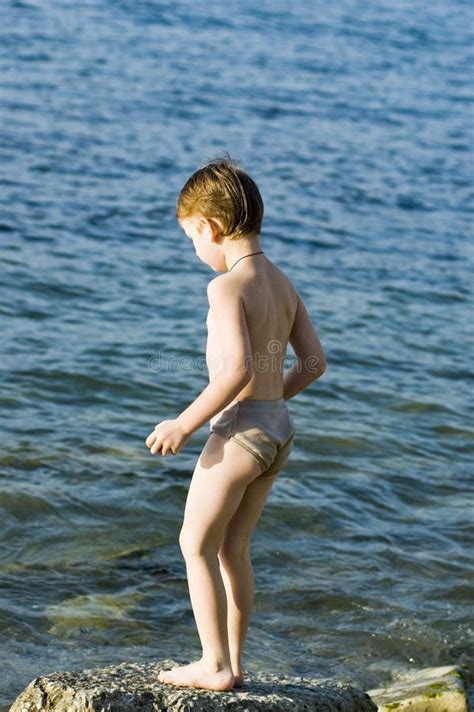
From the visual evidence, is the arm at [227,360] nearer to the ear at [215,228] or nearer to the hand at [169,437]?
the hand at [169,437]

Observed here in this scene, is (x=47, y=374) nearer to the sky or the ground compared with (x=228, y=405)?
nearer to the ground

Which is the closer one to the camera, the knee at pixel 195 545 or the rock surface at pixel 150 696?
the rock surface at pixel 150 696

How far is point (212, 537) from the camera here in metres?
3.82

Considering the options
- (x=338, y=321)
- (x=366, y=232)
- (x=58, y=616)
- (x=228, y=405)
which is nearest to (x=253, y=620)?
(x=58, y=616)

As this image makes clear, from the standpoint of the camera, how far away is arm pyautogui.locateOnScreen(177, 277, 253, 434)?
→ 3658mm

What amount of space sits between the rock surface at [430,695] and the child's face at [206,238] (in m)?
2.03

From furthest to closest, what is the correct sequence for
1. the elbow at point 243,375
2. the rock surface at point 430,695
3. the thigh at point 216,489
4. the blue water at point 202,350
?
the blue water at point 202,350, the rock surface at point 430,695, the thigh at point 216,489, the elbow at point 243,375

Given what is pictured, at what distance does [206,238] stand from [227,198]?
0.55 feet

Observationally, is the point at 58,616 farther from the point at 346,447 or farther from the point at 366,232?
the point at 366,232

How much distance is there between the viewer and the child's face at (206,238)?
385cm

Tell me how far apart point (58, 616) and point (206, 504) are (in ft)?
6.75

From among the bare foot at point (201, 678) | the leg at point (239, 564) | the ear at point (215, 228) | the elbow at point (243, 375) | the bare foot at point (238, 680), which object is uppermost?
the ear at point (215, 228)

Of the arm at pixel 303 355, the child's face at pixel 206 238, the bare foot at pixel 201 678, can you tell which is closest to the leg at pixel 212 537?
the bare foot at pixel 201 678

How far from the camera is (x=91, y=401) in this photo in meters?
8.20
